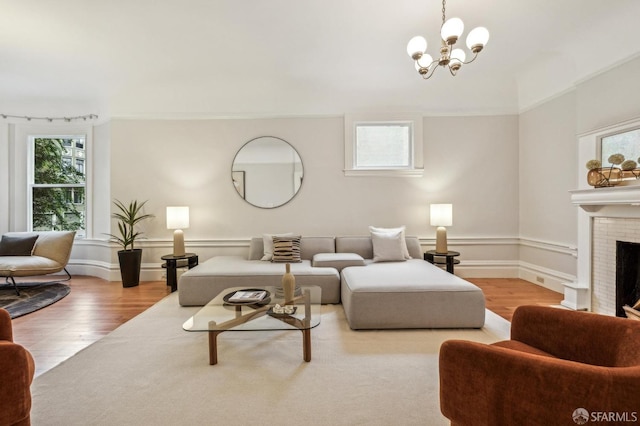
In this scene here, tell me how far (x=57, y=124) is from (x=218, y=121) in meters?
2.81

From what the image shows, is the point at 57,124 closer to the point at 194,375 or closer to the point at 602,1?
the point at 194,375

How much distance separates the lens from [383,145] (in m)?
4.47

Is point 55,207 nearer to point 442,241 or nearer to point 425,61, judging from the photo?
point 425,61

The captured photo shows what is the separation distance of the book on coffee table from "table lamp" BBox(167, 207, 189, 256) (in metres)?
1.79

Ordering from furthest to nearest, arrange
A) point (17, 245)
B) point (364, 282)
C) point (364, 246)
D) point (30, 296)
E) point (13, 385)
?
point (17, 245), point (364, 246), point (30, 296), point (364, 282), point (13, 385)

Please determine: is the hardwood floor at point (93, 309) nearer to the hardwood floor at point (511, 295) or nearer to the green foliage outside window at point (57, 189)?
the hardwood floor at point (511, 295)

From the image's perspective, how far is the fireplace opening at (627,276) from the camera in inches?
104

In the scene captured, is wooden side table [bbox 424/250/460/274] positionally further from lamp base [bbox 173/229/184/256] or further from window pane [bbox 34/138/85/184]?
window pane [bbox 34/138/85/184]

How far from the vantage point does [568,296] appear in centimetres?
311

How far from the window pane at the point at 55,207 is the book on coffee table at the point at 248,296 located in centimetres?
406

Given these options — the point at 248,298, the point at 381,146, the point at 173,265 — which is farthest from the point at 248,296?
the point at 381,146

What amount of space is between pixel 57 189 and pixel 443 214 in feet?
20.2

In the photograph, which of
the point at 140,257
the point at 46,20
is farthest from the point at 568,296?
the point at 46,20

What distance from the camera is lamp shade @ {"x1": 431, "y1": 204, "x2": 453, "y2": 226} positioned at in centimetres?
398
